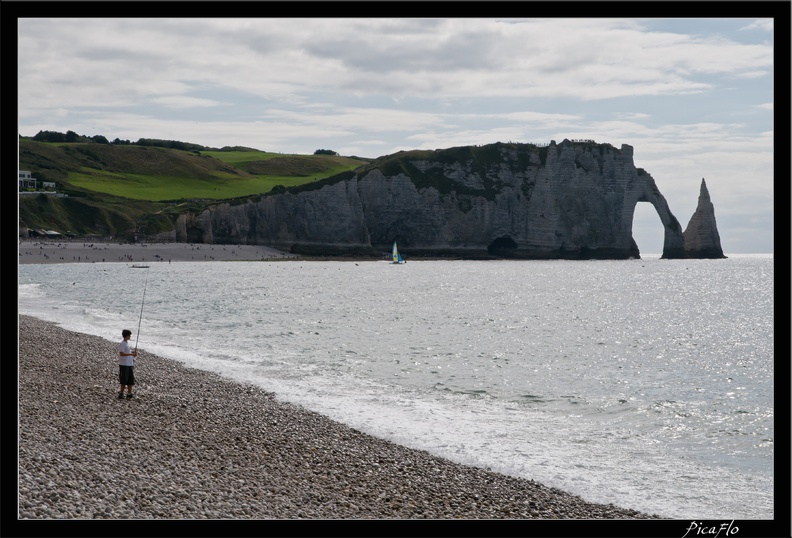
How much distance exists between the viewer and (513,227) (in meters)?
140

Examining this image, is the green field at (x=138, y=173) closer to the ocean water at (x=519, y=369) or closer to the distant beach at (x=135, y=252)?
the distant beach at (x=135, y=252)

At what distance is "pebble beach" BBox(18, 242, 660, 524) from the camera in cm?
900

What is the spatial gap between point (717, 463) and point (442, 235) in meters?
127

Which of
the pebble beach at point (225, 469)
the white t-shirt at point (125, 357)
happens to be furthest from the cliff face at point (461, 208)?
the pebble beach at point (225, 469)

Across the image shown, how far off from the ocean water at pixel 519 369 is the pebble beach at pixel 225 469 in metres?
1.24

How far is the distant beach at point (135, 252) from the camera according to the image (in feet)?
388

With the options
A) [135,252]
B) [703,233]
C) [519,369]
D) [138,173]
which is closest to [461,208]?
[703,233]

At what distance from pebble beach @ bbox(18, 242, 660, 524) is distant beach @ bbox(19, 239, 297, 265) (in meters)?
108

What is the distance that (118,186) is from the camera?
167375 millimetres
